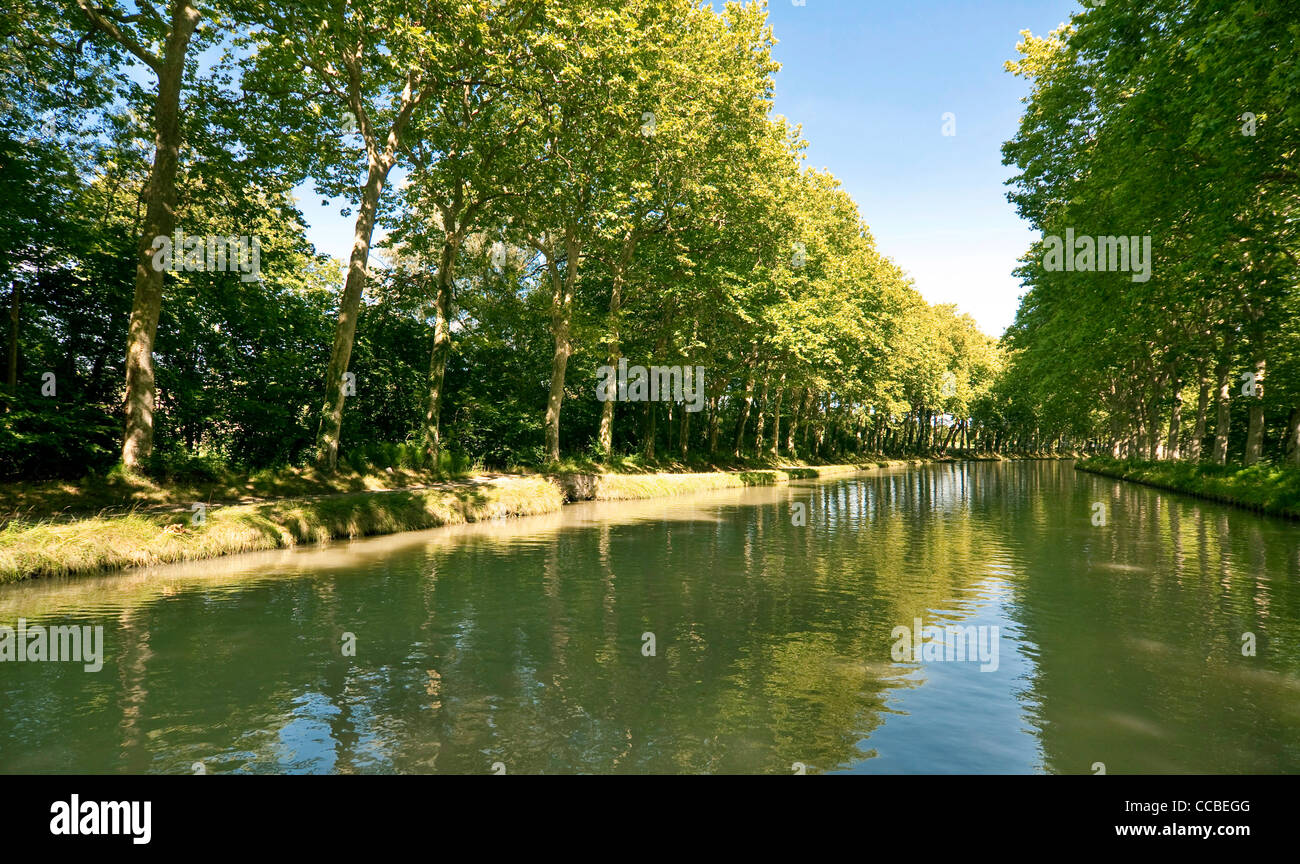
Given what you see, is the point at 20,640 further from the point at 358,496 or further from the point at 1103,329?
the point at 1103,329

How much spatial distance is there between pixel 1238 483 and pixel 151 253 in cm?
3753

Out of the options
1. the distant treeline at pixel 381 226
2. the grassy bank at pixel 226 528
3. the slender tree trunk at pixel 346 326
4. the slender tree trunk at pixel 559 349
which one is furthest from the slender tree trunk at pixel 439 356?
the slender tree trunk at pixel 559 349

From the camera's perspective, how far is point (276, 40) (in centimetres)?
1859

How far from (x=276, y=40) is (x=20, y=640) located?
17548 millimetres

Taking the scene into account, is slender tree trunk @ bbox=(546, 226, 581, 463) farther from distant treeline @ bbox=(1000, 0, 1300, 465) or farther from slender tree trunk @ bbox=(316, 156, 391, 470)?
distant treeline @ bbox=(1000, 0, 1300, 465)

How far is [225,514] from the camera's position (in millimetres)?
14906

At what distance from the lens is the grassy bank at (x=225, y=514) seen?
12.1 meters

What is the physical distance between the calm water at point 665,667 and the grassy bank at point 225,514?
61cm

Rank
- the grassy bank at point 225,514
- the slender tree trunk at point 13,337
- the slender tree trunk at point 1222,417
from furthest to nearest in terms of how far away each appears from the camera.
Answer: the slender tree trunk at point 1222,417 < the slender tree trunk at point 13,337 < the grassy bank at point 225,514

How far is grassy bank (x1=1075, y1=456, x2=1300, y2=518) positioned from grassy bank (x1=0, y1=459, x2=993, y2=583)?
25476mm

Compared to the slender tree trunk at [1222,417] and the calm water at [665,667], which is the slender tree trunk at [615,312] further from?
the slender tree trunk at [1222,417]

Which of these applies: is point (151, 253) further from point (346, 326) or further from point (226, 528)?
point (226, 528)
